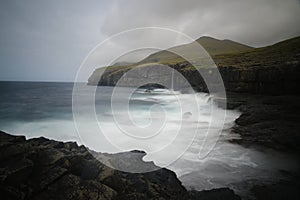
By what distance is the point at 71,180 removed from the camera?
14.3 ft

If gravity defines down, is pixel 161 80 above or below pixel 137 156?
above

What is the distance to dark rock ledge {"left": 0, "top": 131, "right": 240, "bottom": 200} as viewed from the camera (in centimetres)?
400

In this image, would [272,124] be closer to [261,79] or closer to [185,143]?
[185,143]

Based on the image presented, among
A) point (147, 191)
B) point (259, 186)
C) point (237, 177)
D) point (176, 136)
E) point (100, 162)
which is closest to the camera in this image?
point (147, 191)

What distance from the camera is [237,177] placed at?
7164 mm

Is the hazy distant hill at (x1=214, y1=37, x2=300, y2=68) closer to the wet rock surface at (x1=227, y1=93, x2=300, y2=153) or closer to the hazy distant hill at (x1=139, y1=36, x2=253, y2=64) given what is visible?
the wet rock surface at (x1=227, y1=93, x2=300, y2=153)

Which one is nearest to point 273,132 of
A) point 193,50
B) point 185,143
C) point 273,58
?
point 185,143

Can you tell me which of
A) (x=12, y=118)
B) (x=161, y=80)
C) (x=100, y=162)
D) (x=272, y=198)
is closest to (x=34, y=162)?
(x=100, y=162)

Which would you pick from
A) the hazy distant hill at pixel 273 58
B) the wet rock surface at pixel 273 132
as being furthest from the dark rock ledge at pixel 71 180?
the hazy distant hill at pixel 273 58

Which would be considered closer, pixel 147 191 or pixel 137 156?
pixel 147 191

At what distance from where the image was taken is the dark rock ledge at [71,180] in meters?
4.00

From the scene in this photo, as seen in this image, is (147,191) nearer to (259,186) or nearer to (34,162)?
(34,162)

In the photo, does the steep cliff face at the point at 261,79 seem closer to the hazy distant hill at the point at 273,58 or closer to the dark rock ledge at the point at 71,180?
the hazy distant hill at the point at 273,58

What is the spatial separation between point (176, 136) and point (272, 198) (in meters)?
7.84
